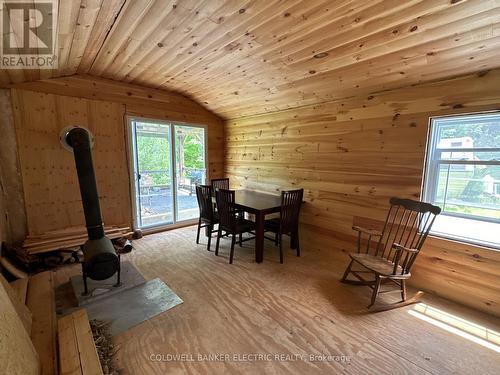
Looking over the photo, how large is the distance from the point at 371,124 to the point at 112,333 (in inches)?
130

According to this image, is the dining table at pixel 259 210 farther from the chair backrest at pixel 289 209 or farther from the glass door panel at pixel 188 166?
the glass door panel at pixel 188 166

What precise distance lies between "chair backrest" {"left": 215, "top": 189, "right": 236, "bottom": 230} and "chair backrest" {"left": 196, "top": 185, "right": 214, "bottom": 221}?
9.5 inches

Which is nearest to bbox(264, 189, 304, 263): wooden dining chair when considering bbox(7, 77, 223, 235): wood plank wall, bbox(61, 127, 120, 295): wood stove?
bbox(61, 127, 120, 295): wood stove

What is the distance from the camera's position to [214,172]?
5086mm

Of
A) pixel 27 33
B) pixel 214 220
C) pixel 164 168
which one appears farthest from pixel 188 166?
pixel 27 33

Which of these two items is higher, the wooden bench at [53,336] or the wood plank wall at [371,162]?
the wood plank wall at [371,162]

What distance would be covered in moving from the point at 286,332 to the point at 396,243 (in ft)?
4.72

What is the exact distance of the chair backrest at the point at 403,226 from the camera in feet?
7.68

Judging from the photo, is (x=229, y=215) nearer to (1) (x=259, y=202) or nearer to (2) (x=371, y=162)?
(1) (x=259, y=202)

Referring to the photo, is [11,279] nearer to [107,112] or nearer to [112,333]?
[112,333]

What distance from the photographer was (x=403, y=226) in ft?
8.41

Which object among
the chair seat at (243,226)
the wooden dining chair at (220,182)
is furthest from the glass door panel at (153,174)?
the chair seat at (243,226)

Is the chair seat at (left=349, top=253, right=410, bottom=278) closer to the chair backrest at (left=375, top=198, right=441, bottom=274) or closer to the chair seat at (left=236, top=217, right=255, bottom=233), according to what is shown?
the chair backrest at (left=375, top=198, right=441, bottom=274)

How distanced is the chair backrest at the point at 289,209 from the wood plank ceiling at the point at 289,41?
136 cm
